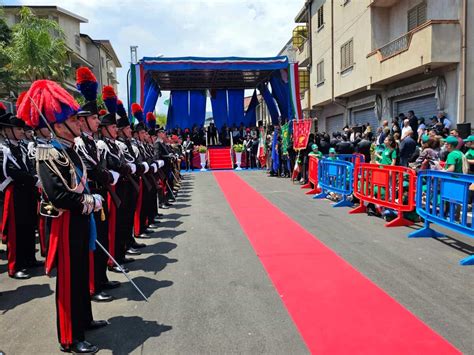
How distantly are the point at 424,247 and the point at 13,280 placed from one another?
5704 mm

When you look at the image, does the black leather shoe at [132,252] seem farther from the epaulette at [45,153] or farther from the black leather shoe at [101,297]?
the epaulette at [45,153]

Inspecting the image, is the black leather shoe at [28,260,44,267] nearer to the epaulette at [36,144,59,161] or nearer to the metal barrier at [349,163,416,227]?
the epaulette at [36,144,59,161]

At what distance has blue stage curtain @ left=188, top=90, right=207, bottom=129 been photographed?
95.3 feet

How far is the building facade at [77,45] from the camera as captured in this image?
34781 mm

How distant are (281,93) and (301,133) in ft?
27.1

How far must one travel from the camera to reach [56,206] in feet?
10.3

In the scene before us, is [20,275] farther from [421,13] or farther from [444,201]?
[421,13]

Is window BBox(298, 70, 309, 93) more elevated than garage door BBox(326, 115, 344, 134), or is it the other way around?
window BBox(298, 70, 309, 93)

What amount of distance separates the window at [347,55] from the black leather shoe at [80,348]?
20.6 metres

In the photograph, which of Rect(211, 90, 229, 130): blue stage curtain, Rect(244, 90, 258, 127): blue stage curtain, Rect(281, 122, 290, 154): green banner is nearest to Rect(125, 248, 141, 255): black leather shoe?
Rect(281, 122, 290, 154): green banner

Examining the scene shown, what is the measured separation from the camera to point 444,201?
6.19 m

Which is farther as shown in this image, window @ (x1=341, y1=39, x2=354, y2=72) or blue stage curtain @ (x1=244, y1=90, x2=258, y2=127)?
blue stage curtain @ (x1=244, y1=90, x2=258, y2=127)

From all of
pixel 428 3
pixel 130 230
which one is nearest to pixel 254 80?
pixel 428 3

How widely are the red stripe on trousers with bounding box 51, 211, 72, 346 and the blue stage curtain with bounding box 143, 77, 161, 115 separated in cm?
1927
